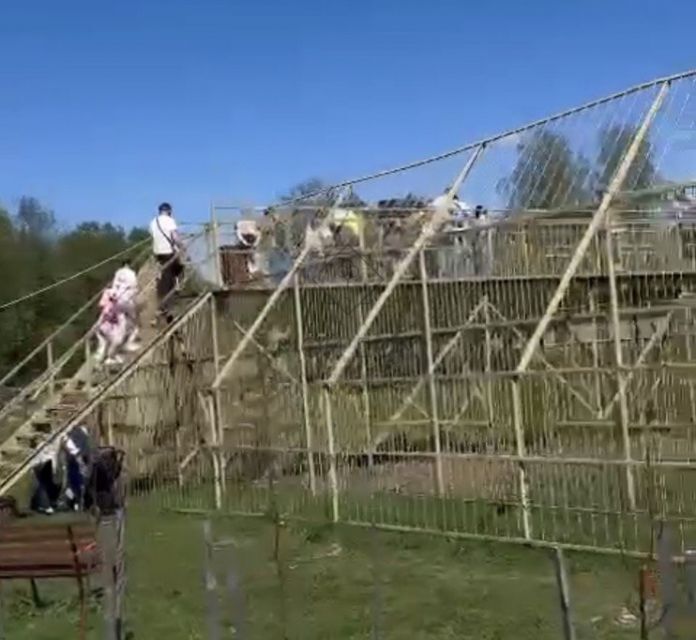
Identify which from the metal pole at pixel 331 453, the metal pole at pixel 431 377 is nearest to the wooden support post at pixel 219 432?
the metal pole at pixel 331 453

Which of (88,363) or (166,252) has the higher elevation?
(166,252)

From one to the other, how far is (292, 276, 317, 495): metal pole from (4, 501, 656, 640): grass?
1.64 metres

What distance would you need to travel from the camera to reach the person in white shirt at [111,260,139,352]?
67.2 feet

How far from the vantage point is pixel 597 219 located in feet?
46.6

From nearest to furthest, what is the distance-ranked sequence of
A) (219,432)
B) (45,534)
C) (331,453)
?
1. (45,534)
2. (331,453)
3. (219,432)

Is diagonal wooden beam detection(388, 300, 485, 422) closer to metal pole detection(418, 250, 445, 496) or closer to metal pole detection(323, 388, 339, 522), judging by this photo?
metal pole detection(418, 250, 445, 496)

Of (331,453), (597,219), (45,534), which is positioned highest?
(597,219)

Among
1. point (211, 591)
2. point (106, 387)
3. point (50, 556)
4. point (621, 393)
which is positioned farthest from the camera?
point (106, 387)

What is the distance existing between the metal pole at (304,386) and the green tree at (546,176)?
3.38 meters

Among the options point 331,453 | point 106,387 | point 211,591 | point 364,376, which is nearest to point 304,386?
point 364,376

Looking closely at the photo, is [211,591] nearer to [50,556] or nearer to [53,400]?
[50,556]

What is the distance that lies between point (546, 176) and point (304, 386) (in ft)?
14.4

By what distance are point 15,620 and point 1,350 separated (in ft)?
109

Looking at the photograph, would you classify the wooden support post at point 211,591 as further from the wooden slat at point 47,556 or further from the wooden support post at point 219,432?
the wooden support post at point 219,432
